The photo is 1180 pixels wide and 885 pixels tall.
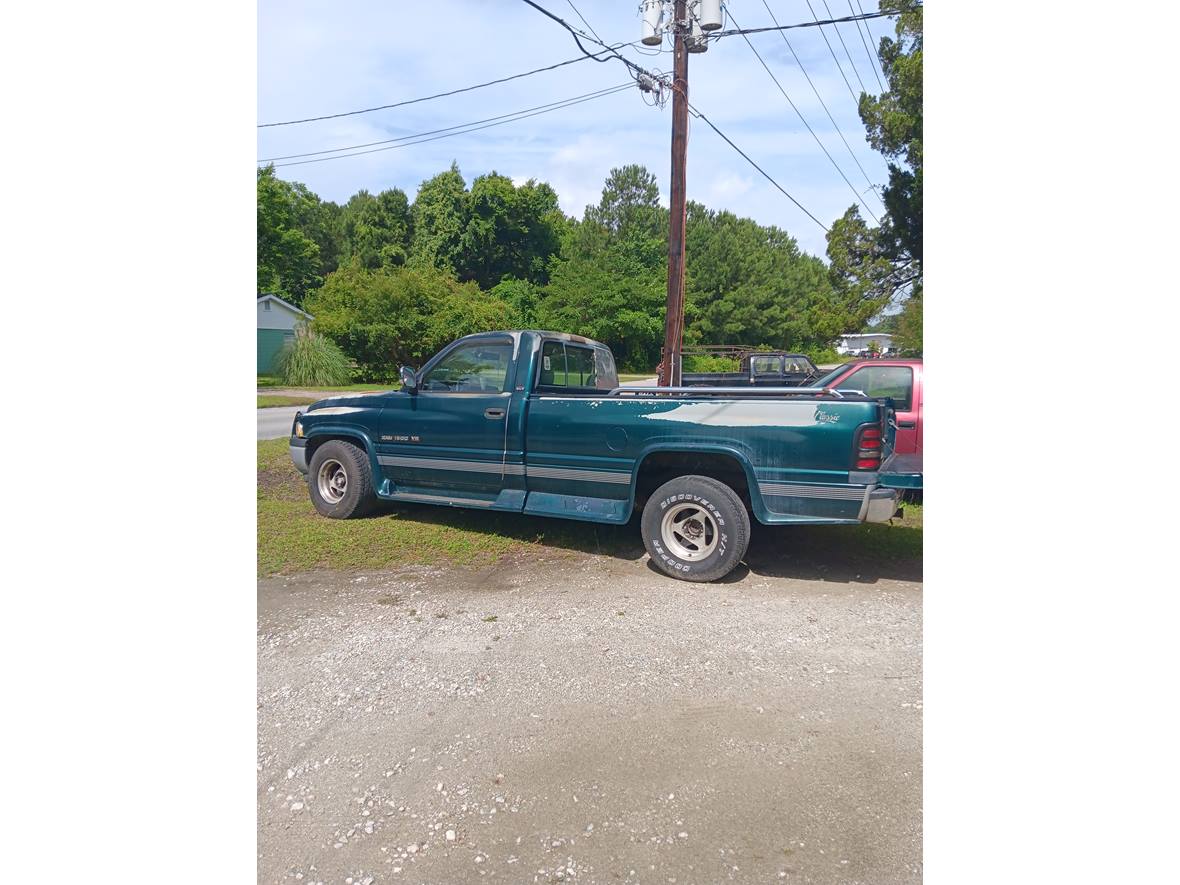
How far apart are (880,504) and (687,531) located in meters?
1.30

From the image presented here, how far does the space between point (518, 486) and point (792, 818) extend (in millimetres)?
3703

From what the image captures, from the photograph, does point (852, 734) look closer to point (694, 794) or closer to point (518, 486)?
point (694, 794)

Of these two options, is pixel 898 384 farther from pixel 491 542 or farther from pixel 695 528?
pixel 491 542

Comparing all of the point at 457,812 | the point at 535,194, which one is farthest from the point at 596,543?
the point at 535,194

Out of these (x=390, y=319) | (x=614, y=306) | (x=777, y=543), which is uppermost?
(x=614, y=306)

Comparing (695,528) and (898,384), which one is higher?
(898,384)

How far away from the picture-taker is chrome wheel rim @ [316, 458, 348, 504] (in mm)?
6867

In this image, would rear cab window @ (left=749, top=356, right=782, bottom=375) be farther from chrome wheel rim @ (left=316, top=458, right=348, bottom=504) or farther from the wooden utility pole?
chrome wheel rim @ (left=316, top=458, right=348, bottom=504)

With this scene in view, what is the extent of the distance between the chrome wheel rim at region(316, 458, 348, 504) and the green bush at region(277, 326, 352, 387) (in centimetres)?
2058

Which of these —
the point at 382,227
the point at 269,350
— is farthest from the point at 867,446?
the point at 382,227

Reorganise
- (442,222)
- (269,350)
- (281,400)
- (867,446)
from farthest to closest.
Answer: (442,222) < (269,350) < (281,400) < (867,446)

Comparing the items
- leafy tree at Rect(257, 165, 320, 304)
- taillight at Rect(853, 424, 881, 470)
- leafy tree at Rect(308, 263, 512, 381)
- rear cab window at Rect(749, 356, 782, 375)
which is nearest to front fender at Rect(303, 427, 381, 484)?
taillight at Rect(853, 424, 881, 470)

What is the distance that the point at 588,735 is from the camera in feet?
9.83

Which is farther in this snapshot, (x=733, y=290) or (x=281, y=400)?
(x=733, y=290)
